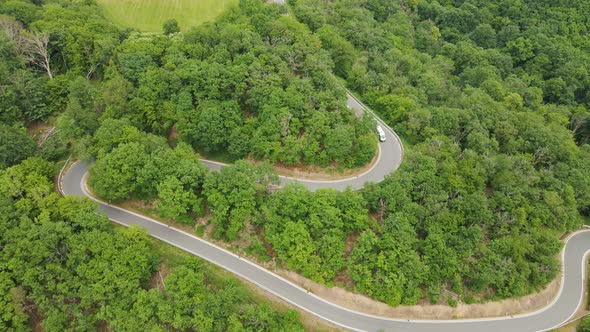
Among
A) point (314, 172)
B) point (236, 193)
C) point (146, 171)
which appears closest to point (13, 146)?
point (146, 171)

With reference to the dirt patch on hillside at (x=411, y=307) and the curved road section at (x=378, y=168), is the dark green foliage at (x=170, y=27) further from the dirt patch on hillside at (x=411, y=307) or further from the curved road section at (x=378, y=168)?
the dirt patch on hillside at (x=411, y=307)

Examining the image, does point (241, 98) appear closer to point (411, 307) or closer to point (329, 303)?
point (329, 303)

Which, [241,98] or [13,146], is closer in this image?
[13,146]

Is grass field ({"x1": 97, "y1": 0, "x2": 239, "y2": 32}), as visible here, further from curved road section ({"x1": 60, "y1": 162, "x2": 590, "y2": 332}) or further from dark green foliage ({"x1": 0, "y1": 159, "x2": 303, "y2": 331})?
dark green foliage ({"x1": 0, "y1": 159, "x2": 303, "y2": 331})

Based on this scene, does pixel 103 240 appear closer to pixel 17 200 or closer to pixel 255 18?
pixel 17 200

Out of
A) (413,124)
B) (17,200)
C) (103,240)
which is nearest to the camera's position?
(103,240)

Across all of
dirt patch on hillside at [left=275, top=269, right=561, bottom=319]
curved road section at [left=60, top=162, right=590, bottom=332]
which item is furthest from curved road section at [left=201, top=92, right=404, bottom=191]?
dirt patch on hillside at [left=275, top=269, right=561, bottom=319]

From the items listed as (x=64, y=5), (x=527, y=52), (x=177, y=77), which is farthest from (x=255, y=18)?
(x=527, y=52)
